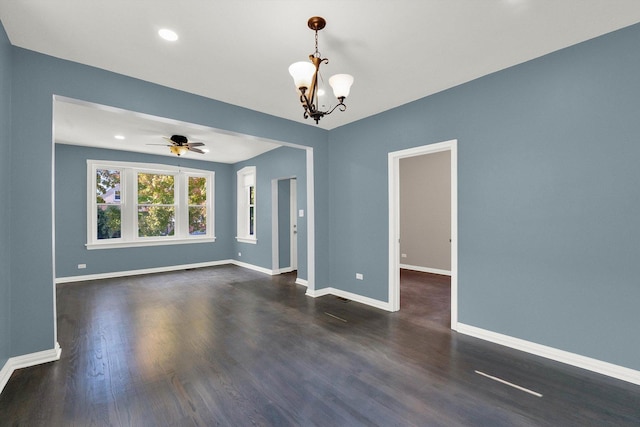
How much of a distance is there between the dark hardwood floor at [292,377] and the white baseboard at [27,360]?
8cm

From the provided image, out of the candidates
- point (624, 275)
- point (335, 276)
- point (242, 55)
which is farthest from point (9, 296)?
point (624, 275)

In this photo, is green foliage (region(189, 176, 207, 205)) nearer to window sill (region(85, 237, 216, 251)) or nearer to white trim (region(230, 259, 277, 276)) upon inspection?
window sill (region(85, 237, 216, 251))

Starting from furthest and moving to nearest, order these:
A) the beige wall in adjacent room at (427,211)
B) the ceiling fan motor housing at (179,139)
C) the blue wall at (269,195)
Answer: the beige wall in adjacent room at (427,211) → the blue wall at (269,195) → the ceiling fan motor housing at (179,139)

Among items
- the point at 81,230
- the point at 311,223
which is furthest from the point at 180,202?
the point at 311,223

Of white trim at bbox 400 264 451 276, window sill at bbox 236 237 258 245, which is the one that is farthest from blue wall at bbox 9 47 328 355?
white trim at bbox 400 264 451 276

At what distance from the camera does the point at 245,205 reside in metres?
7.71

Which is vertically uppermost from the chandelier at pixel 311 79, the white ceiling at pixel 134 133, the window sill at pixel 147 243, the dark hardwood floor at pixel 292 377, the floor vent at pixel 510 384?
the white ceiling at pixel 134 133

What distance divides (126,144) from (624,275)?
757 cm

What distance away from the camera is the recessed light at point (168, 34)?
2.35 m

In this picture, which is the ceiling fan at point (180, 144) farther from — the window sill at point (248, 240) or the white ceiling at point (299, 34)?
the window sill at point (248, 240)

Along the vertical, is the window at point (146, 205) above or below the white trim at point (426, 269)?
above

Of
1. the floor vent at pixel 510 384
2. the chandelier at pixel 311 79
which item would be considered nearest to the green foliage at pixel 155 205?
the chandelier at pixel 311 79

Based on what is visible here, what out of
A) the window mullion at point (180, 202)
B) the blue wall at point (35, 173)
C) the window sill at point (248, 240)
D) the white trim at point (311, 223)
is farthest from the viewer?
the window mullion at point (180, 202)

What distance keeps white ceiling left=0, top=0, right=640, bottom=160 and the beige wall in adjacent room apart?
3792 mm
